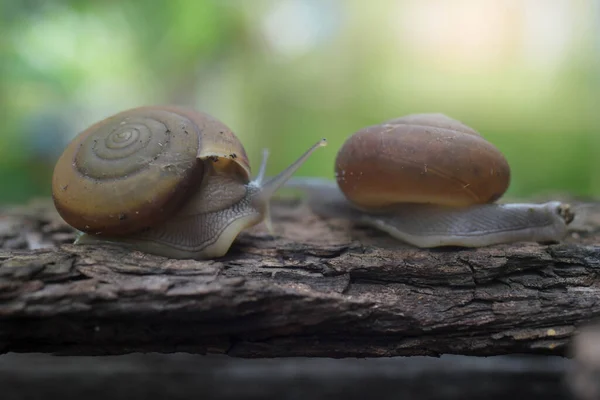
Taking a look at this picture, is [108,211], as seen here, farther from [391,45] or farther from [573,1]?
[573,1]

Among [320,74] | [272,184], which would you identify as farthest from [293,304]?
[320,74]

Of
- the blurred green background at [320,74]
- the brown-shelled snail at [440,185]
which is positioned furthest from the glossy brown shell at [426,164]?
the blurred green background at [320,74]

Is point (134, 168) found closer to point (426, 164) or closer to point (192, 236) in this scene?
point (192, 236)

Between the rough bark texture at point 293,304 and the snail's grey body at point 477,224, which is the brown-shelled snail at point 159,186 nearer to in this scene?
the rough bark texture at point 293,304

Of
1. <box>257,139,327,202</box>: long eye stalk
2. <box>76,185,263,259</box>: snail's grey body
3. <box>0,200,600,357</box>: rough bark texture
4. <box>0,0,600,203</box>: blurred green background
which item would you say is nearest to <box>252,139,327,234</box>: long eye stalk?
<box>257,139,327,202</box>: long eye stalk

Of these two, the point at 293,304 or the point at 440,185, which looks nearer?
the point at 293,304

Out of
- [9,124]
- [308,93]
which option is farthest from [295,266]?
[9,124]
